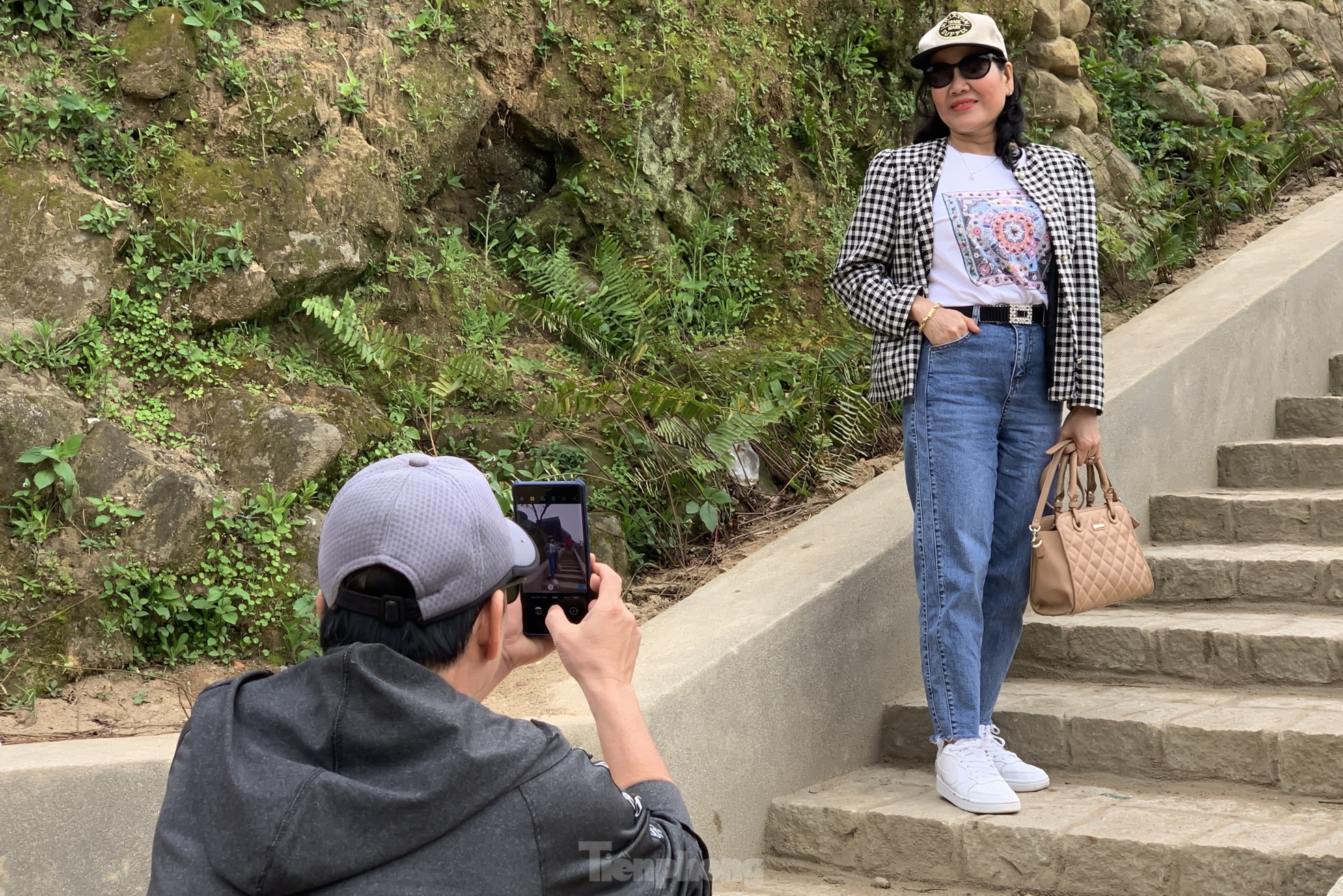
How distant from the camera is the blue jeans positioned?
341 centimetres

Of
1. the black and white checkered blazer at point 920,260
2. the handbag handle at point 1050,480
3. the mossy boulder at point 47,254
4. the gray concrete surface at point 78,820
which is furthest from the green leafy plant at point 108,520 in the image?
the handbag handle at point 1050,480

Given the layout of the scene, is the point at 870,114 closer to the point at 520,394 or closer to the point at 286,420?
the point at 520,394

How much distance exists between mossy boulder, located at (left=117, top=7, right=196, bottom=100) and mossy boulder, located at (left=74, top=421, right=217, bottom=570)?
1279 mm

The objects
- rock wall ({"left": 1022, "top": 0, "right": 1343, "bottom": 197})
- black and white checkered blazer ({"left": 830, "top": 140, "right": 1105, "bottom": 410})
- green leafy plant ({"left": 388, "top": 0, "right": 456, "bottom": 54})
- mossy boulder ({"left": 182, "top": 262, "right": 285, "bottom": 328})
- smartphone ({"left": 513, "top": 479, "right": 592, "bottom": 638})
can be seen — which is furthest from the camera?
rock wall ({"left": 1022, "top": 0, "right": 1343, "bottom": 197})

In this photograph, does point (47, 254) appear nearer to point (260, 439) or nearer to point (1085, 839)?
point (260, 439)

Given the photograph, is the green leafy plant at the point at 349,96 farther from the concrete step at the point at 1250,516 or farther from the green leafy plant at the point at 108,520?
the concrete step at the point at 1250,516

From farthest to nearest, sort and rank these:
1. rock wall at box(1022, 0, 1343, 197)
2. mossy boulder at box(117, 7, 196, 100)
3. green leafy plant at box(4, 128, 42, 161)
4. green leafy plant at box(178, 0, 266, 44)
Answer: rock wall at box(1022, 0, 1343, 197) < green leafy plant at box(178, 0, 266, 44) < mossy boulder at box(117, 7, 196, 100) < green leafy plant at box(4, 128, 42, 161)

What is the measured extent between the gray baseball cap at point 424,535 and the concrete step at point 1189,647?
126 inches

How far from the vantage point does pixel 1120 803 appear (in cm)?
339

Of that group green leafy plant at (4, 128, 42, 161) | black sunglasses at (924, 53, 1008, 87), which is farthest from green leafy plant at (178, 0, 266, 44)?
black sunglasses at (924, 53, 1008, 87)

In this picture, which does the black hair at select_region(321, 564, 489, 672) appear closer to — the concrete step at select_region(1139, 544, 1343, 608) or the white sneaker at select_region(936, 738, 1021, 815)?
the white sneaker at select_region(936, 738, 1021, 815)

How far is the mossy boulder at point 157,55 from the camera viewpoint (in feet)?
13.9

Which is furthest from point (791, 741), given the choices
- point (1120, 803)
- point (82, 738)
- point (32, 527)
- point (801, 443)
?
point (32, 527)

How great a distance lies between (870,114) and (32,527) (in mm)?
4648
